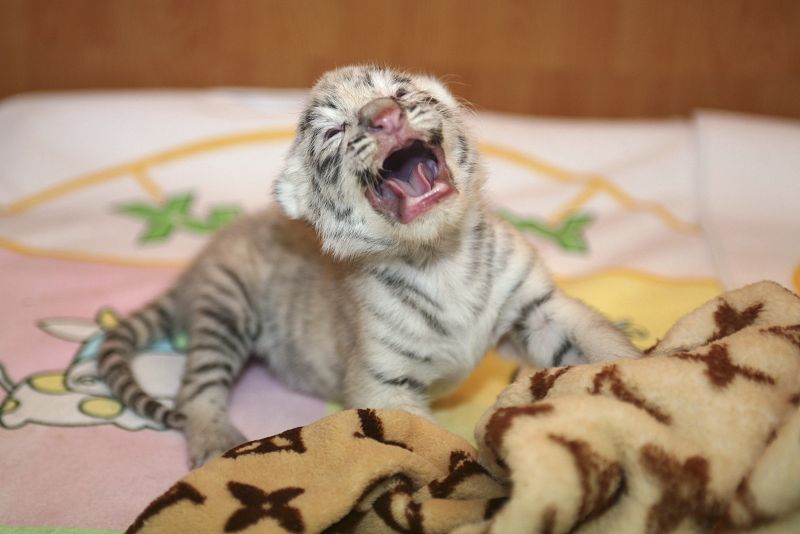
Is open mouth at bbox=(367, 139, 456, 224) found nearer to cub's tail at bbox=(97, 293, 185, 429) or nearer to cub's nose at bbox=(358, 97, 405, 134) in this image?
cub's nose at bbox=(358, 97, 405, 134)

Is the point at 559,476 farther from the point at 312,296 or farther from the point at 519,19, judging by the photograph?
the point at 519,19

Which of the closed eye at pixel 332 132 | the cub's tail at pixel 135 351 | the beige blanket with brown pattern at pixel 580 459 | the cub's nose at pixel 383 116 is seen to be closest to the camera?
the beige blanket with brown pattern at pixel 580 459

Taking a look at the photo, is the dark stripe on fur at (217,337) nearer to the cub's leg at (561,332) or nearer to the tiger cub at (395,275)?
the tiger cub at (395,275)

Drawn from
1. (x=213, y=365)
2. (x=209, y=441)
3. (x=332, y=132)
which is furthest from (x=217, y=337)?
(x=332, y=132)

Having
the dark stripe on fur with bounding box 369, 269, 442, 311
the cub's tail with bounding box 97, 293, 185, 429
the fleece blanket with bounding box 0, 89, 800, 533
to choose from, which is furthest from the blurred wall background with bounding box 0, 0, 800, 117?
the dark stripe on fur with bounding box 369, 269, 442, 311

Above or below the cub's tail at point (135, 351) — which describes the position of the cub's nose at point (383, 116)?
above

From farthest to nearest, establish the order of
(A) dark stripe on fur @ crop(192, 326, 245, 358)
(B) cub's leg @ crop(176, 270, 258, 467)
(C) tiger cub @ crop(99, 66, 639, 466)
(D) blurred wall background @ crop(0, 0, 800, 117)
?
(D) blurred wall background @ crop(0, 0, 800, 117), (A) dark stripe on fur @ crop(192, 326, 245, 358), (B) cub's leg @ crop(176, 270, 258, 467), (C) tiger cub @ crop(99, 66, 639, 466)

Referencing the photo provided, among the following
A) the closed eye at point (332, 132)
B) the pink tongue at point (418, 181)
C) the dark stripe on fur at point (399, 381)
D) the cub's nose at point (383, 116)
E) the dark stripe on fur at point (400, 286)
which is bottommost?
the dark stripe on fur at point (399, 381)

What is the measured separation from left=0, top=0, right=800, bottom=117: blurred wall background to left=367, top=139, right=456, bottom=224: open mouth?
6.98 ft

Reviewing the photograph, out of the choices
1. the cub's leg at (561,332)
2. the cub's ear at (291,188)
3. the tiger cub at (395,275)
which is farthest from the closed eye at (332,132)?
the cub's leg at (561,332)

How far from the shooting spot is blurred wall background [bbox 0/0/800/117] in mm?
4074

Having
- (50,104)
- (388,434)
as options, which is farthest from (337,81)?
(50,104)

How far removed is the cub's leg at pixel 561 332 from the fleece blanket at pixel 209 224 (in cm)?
31

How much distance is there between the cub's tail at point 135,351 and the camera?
2.38 metres
